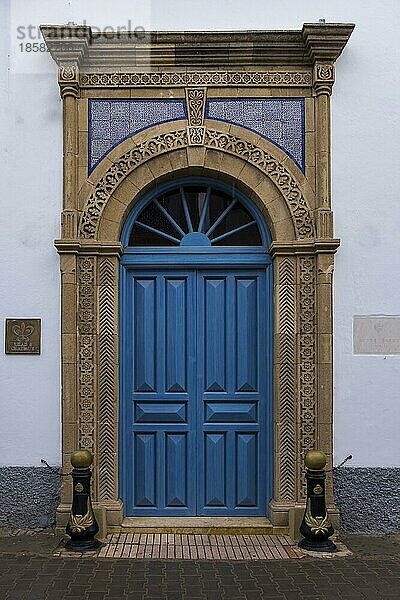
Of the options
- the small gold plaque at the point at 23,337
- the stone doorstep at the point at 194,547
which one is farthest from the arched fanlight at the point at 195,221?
the stone doorstep at the point at 194,547

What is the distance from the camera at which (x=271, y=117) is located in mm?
7438

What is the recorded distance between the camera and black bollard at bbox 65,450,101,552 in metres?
6.72

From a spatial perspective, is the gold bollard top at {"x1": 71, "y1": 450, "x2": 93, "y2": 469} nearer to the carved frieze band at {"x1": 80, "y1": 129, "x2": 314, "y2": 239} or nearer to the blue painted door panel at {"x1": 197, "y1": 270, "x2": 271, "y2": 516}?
the blue painted door panel at {"x1": 197, "y1": 270, "x2": 271, "y2": 516}

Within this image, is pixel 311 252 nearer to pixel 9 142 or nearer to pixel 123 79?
pixel 123 79

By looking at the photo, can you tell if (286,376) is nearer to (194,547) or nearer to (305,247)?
(305,247)

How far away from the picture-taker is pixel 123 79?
7469 millimetres

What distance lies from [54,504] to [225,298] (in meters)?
2.63

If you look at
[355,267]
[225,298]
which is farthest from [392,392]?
[225,298]

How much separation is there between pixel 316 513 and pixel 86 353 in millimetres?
2638

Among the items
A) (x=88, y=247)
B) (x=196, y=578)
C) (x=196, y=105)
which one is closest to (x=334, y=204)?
(x=196, y=105)

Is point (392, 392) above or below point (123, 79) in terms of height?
below

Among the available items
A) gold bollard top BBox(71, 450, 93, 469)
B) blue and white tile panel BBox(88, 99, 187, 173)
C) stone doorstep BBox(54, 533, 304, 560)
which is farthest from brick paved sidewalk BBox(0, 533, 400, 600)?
blue and white tile panel BBox(88, 99, 187, 173)

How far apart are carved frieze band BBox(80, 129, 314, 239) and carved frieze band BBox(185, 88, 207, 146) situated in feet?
0.23

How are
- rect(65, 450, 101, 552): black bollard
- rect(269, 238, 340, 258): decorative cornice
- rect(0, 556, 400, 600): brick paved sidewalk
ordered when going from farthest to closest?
rect(269, 238, 340, 258): decorative cornice
rect(65, 450, 101, 552): black bollard
rect(0, 556, 400, 600): brick paved sidewalk
